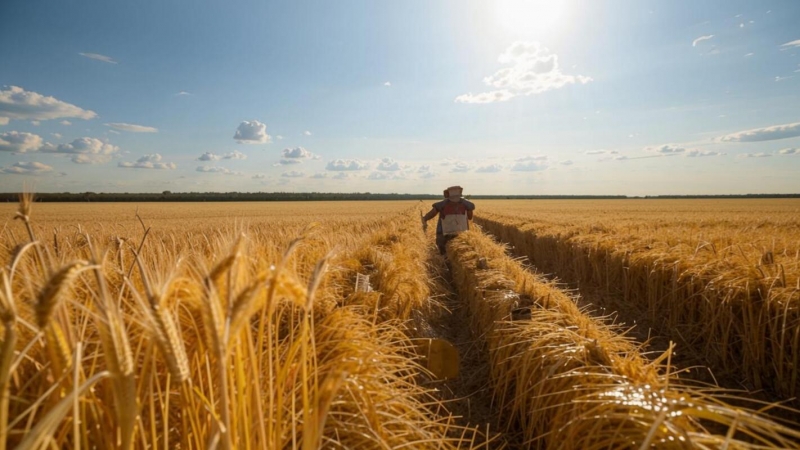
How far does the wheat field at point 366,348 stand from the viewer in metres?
0.83

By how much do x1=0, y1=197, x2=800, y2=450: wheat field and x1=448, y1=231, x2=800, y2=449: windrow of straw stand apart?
19 millimetres

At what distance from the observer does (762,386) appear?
365 cm

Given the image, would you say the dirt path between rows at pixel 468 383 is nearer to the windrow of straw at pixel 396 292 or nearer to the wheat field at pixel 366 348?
the wheat field at pixel 366 348

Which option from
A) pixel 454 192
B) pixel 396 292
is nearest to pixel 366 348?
pixel 396 292

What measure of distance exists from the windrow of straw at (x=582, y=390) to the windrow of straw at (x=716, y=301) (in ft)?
3.69

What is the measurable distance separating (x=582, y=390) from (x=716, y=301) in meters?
3.22

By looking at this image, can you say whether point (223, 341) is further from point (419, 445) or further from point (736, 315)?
point (736, 315)

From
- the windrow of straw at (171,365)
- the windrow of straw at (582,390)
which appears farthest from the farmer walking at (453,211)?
the windrow of straw at (171,365)

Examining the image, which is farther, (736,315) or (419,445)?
(736,315)

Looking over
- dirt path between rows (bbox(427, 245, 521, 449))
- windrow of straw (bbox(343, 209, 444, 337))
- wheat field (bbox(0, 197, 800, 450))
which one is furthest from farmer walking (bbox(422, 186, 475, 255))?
windrow of straw (bbox(343, 209, 444, 337))

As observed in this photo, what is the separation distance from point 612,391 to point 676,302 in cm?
407

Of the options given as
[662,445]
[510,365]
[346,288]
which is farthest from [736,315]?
[346,288]

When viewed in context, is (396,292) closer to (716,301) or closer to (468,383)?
(468,383)

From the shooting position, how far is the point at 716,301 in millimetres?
4348
